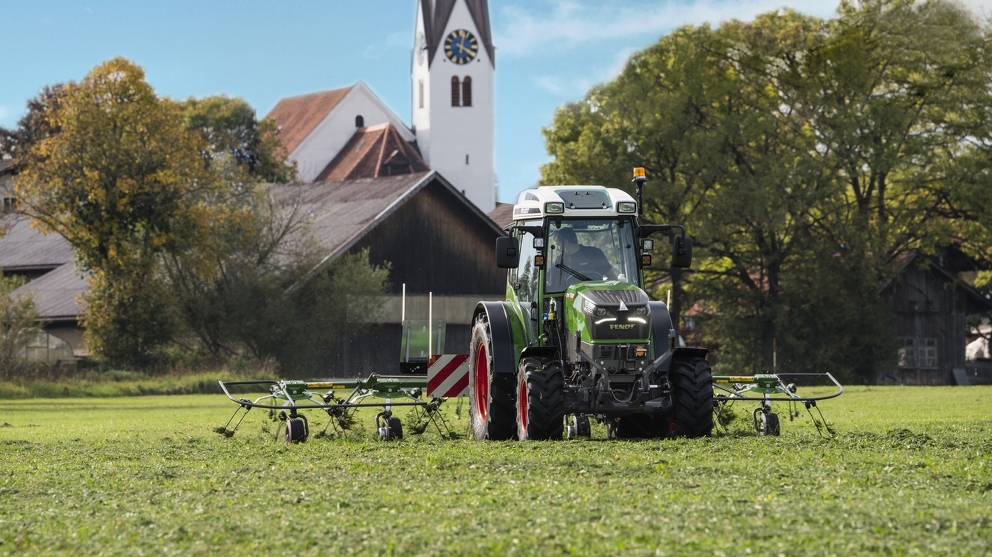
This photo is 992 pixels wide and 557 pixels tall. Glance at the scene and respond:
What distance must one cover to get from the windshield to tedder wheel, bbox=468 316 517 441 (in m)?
1.03

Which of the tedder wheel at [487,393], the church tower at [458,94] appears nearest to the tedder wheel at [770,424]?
the tedder wheel at [487,393]

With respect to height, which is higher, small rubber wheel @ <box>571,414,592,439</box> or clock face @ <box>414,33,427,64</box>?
clock face @ <box>414,33,427,64</box>

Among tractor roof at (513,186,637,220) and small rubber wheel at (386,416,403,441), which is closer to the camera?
tractor roof at (513,186,637,220)

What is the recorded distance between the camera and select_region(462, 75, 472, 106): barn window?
291 feet

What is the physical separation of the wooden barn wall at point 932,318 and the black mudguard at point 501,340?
127 ft

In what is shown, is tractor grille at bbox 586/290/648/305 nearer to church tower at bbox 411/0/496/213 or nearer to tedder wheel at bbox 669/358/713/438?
tedder wheel at bbox 669/358/713/438

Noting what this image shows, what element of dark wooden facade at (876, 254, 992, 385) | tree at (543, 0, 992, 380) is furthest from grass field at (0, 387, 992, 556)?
dark wooden facade at (876, 254, 992, 385)

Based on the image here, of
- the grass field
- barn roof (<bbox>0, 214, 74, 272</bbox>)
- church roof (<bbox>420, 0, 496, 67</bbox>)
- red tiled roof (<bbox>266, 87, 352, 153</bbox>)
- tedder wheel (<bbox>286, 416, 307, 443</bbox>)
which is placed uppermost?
church roof (<bbox>420, 0, 496, 67</bbox>)

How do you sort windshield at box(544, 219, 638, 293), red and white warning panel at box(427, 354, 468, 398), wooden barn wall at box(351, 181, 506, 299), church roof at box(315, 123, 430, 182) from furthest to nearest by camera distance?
church roof at box(315, 123, 430, 182)
wooden barn wall at box(351, 181, 506, 299)
red and white warning panel at box(427, 354, 468, 398)
windshield at box(544, 219, 638, 293)

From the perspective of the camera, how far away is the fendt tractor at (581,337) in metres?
13.8

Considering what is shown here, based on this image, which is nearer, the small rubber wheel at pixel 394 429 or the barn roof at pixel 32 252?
the small rubber wheel at pixel 394 429

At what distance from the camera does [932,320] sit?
173 ft

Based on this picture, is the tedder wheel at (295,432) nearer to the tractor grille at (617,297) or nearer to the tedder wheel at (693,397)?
the tractor grille at (617,297)

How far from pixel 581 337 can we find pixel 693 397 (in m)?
1.24
